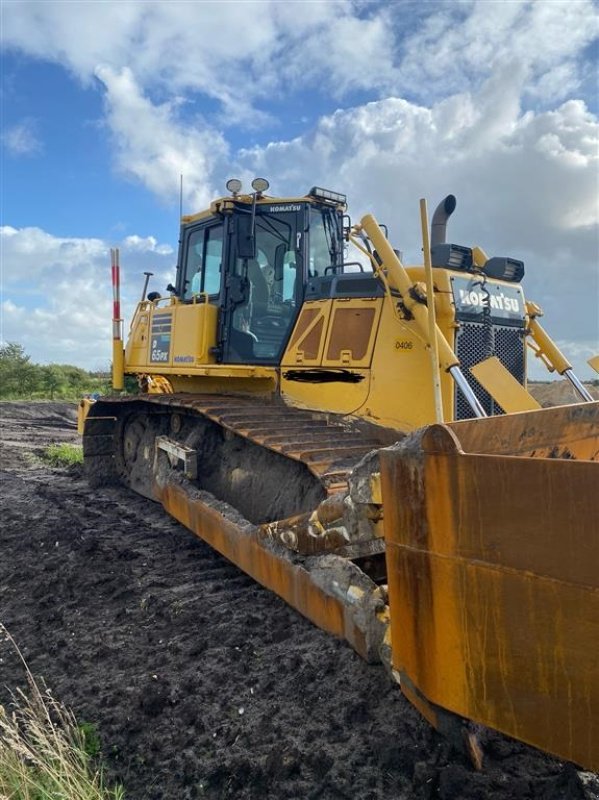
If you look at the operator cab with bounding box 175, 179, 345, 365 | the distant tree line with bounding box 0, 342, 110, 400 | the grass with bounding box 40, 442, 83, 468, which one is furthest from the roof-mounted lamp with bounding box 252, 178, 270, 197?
the distant tree line with bounding box 0, 342, 110, 400

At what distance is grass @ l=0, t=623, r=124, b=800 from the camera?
2.47 meters

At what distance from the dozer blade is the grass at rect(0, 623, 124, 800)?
4.24 ft

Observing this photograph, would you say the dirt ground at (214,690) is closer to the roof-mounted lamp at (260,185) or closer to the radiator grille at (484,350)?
the radiator grille at (484,350)

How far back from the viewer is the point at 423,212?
353 centimetres

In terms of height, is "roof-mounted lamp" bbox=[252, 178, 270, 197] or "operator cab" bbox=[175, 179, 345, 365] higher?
"roof-mounted lamp" bbox=[252, 178, 270, 197]

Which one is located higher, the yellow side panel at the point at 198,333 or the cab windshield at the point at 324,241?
the cab windshield at the point at 324,241

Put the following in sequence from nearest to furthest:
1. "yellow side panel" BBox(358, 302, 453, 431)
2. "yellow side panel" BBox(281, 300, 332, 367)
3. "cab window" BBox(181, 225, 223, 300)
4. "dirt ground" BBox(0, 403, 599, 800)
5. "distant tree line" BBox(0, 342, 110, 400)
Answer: "dirt ground" BBox(0, 403, 599, 800) → "yellow side panel" BBox(358, 302, 453, 431) → "yellow side panel" BBox(281, 300, 332, 367) → "cab window" BBox(181, 225, 223, 300) → "distant tree line" BBox(0, 342, 110, 400)

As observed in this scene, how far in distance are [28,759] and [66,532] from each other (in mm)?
3404

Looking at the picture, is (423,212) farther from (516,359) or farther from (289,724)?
(289,724)

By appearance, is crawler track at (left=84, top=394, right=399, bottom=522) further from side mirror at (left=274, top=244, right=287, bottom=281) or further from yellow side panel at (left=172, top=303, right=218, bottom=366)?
side mirror at (left=274, top=244, right=287, bottom=281)

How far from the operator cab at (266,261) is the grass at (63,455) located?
541cm

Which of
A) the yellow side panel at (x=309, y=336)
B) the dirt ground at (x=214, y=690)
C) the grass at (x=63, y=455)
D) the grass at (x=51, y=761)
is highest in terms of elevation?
the yellow side panel at (x=309, y=336)

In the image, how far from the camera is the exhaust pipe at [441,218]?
5133 millimetres

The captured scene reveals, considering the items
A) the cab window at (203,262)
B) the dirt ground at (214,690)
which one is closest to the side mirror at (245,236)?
the cab window at (203,262)
